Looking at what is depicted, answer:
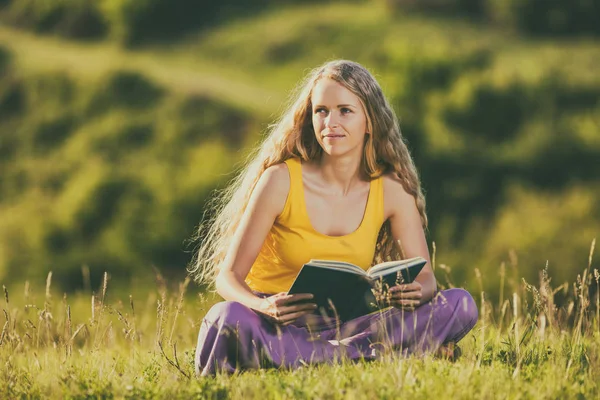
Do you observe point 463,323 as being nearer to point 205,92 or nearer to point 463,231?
point 463,231

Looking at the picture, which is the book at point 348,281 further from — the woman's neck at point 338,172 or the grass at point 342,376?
the woman's neck at point 338,172

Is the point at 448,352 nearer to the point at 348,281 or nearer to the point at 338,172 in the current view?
the point at 348,281

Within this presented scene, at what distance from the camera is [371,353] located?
16.2 feet

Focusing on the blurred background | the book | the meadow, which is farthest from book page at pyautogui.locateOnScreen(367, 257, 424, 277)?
the blurred background

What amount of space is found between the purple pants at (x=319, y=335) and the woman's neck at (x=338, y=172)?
0.78 m

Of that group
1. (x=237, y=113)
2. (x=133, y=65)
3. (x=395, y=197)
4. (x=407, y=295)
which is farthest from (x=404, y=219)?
(x=133, y=65)

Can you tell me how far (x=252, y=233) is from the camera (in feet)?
16.3

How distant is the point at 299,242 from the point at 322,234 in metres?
0.14

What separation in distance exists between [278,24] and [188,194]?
1383cm

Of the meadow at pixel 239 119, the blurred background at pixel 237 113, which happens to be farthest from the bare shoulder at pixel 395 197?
the blurred background at pixel 237 113

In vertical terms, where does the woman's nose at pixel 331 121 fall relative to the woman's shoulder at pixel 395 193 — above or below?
above

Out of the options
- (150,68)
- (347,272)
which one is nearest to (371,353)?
(347,272)

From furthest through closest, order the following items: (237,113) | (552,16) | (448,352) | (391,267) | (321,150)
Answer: (552,16) → (237,113) → (321,150) → (448,352) → (391,267)

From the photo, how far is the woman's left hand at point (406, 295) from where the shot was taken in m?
4.59
